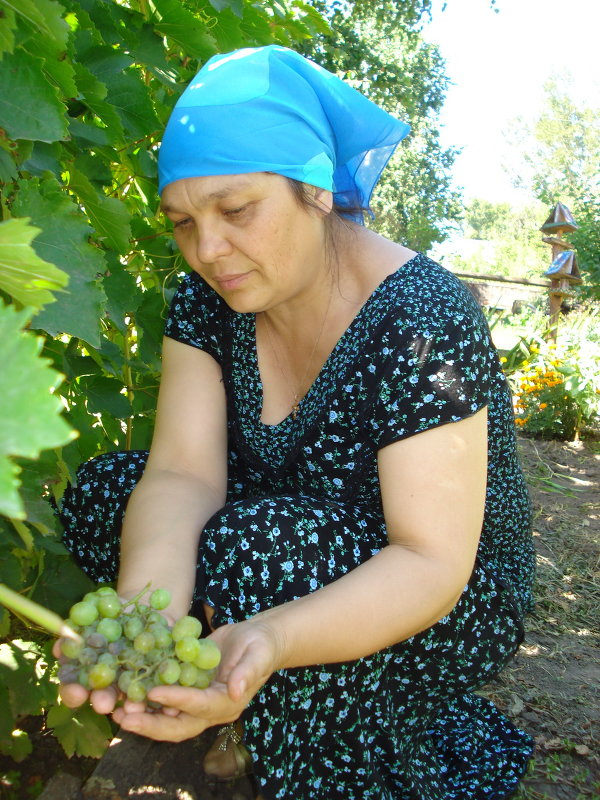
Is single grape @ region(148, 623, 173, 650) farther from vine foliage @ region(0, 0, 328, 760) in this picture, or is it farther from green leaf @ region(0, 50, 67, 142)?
green leaf @ region(0, 50, 67, 142)

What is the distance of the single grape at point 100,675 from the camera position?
110 centimetres

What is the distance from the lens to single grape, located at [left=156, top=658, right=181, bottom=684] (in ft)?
3.69

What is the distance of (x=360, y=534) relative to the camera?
1670 mm

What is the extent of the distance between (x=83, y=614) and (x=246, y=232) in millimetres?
806

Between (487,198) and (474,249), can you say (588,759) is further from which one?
(487,198)

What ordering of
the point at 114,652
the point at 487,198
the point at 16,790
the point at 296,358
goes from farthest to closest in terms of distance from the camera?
1. the point at 487,198
2. the point at 296,358
3. the point at 16,790
4. the point at 114,652

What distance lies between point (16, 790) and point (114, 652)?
3.16 feet

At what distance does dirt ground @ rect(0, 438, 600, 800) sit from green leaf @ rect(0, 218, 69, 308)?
146cm

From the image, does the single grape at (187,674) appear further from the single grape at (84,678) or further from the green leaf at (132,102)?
the green leaf at (132,102)

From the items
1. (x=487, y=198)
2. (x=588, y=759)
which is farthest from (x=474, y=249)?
(x=588, y=759)

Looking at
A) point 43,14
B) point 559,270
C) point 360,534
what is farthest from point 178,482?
point 559,270

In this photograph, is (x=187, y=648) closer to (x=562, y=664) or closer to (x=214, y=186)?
(x=214, y=186)

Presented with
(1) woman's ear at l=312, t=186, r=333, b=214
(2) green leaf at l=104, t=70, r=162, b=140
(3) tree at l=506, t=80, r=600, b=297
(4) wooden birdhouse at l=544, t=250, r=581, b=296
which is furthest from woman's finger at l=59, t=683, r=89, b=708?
(3) tree at l=506, t=80, r=600, b=297

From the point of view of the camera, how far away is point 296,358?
78.7 inches
